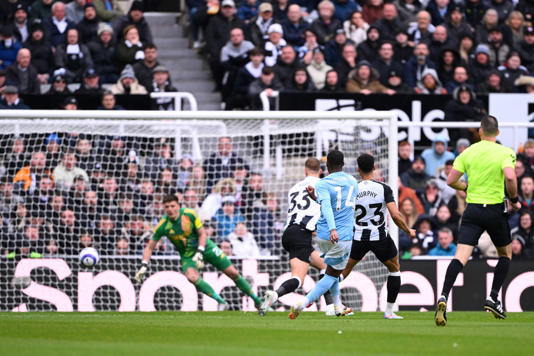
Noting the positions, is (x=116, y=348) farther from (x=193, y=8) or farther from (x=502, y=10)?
(x=502, y=10)

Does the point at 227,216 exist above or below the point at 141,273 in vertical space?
above

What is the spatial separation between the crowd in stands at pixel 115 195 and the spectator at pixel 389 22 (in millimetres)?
5419

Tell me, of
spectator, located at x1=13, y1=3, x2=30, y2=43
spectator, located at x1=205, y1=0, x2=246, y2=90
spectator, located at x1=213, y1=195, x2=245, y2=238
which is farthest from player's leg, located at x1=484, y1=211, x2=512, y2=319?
spectator, located at x1=13, y1=3, x2=30, y2=43

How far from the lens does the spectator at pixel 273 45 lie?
20.5 metres

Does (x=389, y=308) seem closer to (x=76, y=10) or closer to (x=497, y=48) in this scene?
(x=76, y=10)

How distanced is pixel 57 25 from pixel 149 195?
440 cm

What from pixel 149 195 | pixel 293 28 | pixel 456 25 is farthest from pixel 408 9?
pixel 149 195

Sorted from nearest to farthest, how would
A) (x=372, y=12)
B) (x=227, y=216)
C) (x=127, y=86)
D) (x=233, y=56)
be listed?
1. (x=227, y=216)
2. (x=127, y=86)
3. (x=233, y=56)
4. (x=372, y=12)

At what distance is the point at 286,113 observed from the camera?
16516 mm

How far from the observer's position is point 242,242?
56.6 ft

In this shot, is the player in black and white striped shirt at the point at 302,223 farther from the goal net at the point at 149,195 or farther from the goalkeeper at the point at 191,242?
the goal net at the point at 149,195

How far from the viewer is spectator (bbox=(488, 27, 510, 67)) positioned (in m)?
22.4

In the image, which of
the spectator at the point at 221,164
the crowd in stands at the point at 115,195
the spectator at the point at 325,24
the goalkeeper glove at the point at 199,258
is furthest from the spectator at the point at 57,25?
the goalkeeper glove at the point at 199,258

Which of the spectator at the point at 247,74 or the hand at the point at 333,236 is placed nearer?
the hand at the point at 333,236
